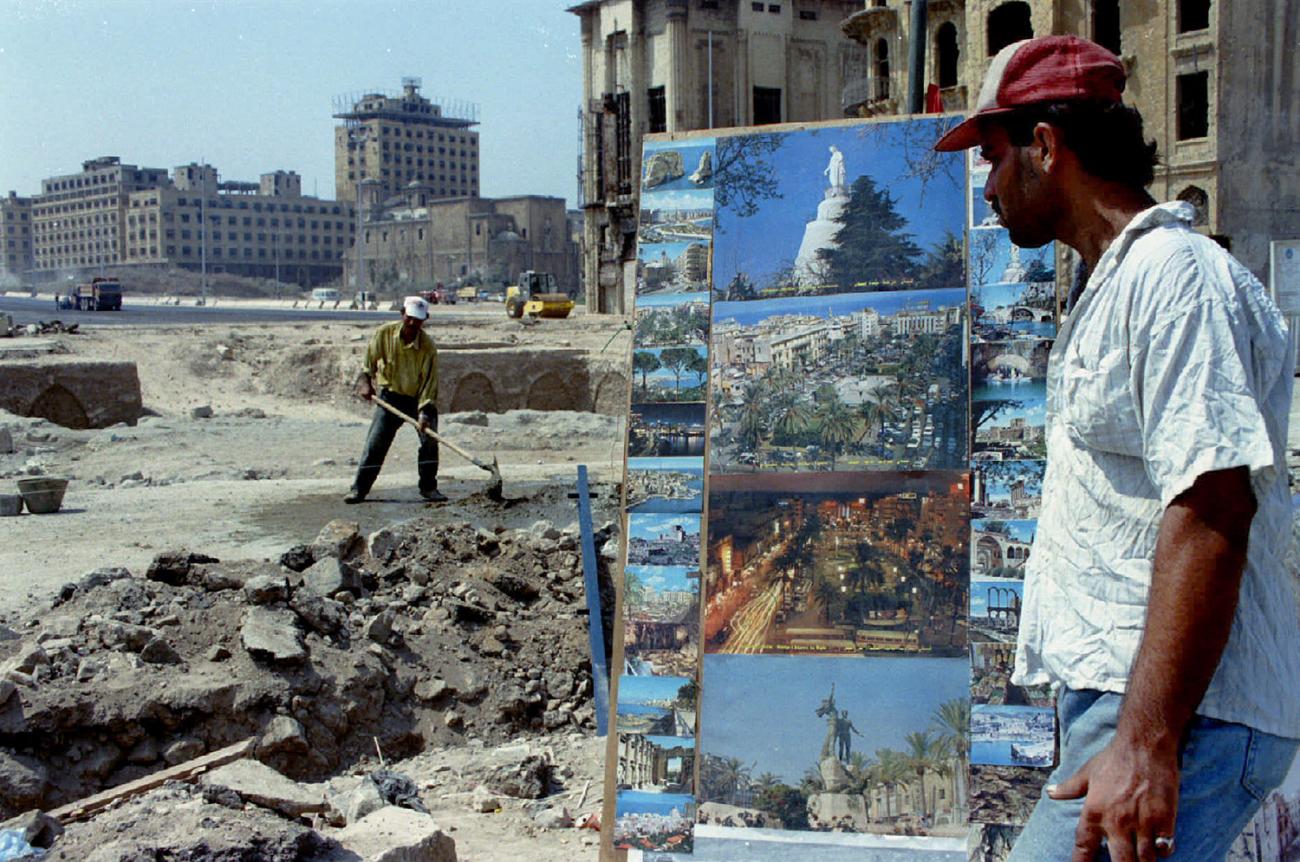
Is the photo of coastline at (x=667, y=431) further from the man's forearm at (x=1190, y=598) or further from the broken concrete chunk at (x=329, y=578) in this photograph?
the broken concrete chunk at (x=329, y=578)

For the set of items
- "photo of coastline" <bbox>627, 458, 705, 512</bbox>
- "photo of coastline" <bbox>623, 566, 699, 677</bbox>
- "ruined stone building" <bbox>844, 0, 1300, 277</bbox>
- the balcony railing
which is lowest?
"photo of coastline" <bbox>623, 566, 699, 677</bbox>

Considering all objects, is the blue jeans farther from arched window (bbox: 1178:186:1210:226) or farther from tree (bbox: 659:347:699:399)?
arched window (bbox: 1178:186:1210:226)

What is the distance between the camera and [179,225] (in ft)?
380

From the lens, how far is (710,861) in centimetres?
404

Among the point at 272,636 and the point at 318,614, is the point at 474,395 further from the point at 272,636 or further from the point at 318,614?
the point at 272,636

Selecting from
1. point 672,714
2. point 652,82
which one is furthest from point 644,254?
point 652,82

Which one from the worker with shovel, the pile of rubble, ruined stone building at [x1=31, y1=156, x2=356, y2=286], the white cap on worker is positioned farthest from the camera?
ruined stone building at [x1=31, y1=156, x2=356, y2=286]

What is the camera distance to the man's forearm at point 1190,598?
5.41ft

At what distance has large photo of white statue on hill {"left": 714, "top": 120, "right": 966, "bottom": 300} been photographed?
176 inches

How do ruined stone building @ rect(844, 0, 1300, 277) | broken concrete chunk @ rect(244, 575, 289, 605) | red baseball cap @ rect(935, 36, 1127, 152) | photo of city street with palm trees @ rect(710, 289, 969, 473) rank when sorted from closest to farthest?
red baseball cap @ rect(935, 36, 1127, 152) → photo of city street with palm trees @ rect(710, 289, 969, 473) → broken concrete chunk @ rect(244, 575, 289, 605) → ruined stone building @ rect(844, 0, 1300, 277)

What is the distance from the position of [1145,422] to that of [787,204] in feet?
9.58

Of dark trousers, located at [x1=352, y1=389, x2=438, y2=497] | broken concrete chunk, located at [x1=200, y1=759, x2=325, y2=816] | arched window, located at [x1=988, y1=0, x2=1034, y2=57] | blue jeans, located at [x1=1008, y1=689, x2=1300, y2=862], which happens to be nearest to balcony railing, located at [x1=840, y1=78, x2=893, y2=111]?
arched window, located at [x1=988, y1=0, x2=1034, y2=57]

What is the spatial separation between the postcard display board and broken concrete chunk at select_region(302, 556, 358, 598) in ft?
11.0

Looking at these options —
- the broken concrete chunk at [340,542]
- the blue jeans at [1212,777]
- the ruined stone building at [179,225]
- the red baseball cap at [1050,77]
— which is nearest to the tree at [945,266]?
the red baseball cap at [1050,77]
